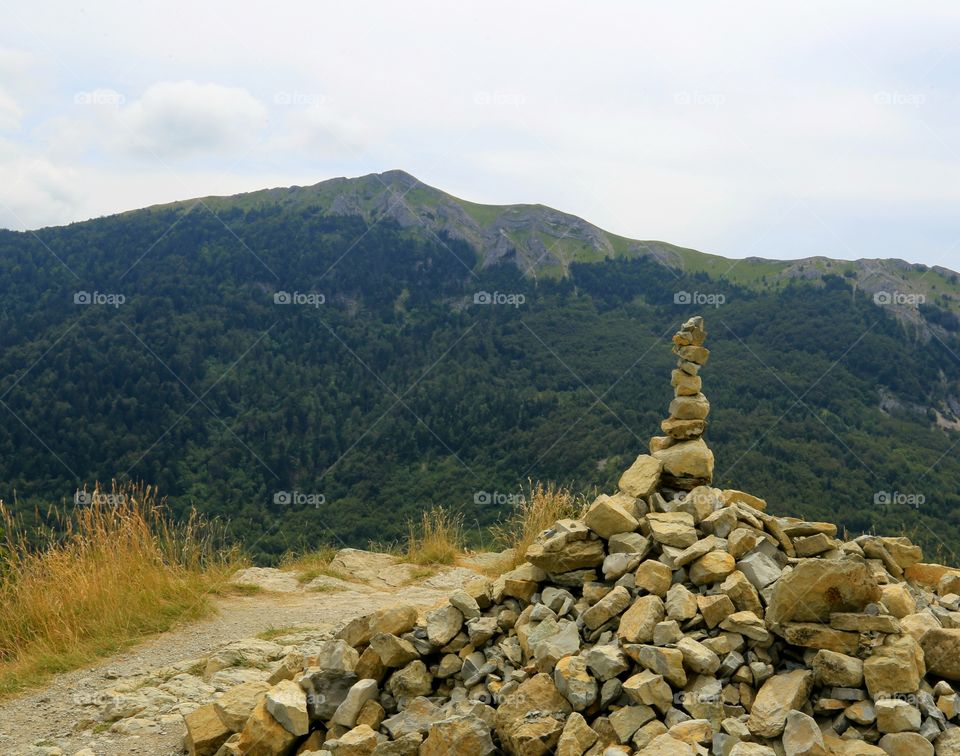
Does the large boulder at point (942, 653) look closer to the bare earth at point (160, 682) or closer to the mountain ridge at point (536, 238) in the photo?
the bare earth at point (160, 682)

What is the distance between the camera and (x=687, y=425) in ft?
21.3

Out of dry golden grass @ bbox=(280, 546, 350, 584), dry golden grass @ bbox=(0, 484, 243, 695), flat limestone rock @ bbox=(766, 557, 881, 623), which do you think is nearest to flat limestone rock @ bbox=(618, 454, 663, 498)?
flat limestone rock @ bbox=(766, 557, 881, 623)

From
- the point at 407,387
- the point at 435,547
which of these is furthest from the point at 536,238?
the point at 435,547

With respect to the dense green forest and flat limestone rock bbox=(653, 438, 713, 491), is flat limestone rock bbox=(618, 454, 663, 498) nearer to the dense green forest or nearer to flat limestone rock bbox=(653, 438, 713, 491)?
flat limestone rock bbox=(653, 438, 713, 491)

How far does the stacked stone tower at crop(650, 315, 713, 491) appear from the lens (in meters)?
6.30

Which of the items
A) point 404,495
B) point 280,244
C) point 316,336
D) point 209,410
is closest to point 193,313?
point 316,336

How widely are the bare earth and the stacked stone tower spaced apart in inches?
144

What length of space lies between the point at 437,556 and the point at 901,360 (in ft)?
189

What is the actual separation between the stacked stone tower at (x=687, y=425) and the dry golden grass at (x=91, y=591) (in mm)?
5074

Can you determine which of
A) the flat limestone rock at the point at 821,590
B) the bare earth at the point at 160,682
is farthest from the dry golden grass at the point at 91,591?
the flat limestone rock at the point at 821,590

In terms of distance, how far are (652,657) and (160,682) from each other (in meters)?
4.22

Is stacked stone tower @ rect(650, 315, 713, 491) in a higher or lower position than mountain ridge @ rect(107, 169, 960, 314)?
lower

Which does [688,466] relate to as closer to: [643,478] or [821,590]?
[643,478]

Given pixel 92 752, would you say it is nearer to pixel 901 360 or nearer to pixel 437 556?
pixel 437 556
